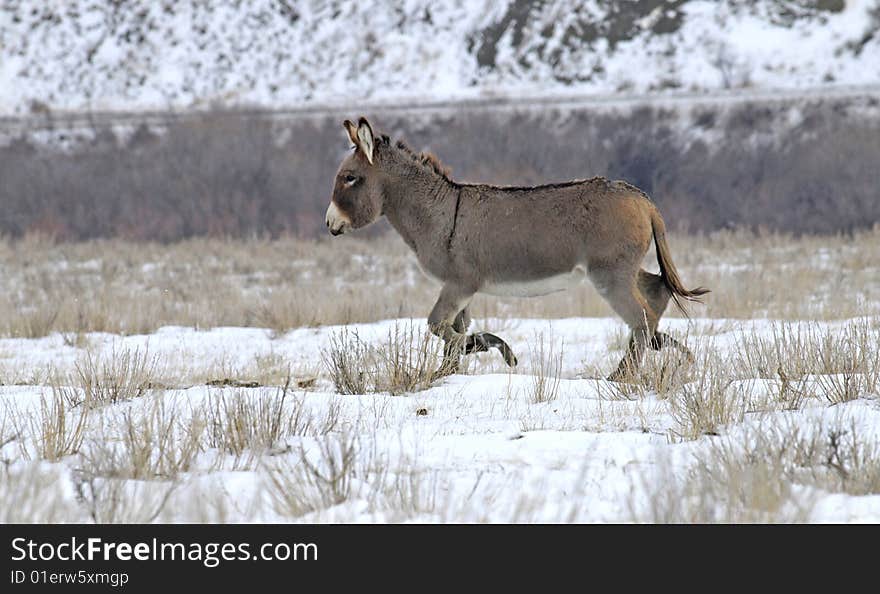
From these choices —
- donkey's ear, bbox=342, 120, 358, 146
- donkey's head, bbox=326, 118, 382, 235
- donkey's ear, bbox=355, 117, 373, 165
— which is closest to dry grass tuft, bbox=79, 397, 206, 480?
donkey's head, bbox=326, 118, 382, 235

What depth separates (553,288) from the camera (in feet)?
28.7

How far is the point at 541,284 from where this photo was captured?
342 inches

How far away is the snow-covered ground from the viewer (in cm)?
464

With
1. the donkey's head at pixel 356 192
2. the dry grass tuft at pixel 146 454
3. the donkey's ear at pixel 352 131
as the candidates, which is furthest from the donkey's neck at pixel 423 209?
the dry grass tuft at pixel 146 454

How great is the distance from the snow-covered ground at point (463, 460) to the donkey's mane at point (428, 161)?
2249 millimetres

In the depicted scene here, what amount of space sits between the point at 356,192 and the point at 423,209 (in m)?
0.64

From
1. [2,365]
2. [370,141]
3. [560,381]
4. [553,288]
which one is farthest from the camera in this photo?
[2,365]

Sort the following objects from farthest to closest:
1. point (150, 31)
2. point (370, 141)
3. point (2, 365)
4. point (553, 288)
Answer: point (150, 31)
point (2, 365)
point (370, 141)
point (553, 288)

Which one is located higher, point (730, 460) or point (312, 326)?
point (730, 460)

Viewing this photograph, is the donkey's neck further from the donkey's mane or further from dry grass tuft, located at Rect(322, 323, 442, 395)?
dry grass tuft, located at Rect(322, 323, 442, 395)

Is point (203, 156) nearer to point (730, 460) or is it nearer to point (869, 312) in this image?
point (869, 312)

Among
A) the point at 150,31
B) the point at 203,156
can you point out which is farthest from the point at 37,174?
the point at 150,31

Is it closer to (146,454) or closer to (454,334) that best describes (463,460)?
(146,454)
